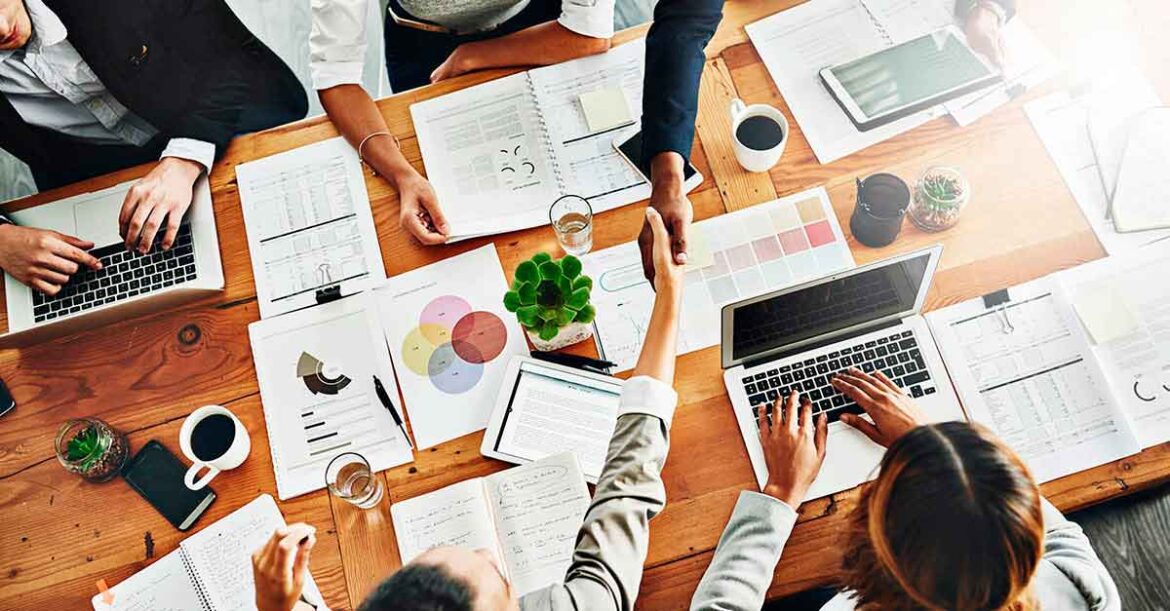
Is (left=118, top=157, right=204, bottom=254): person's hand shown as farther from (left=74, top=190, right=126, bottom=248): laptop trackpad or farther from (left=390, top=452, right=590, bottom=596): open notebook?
(left=390, top=452, right=590, bottom=596): open notebook

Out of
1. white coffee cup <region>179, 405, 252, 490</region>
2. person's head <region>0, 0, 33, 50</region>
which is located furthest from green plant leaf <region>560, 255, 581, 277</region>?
person's head <region>0, 0, 33, 50</region>

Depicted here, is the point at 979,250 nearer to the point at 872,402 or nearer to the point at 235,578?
the point at 872,402

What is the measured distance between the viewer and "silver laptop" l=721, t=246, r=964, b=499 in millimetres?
1149

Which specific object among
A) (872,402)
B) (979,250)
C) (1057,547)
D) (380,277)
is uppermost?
(380,277)

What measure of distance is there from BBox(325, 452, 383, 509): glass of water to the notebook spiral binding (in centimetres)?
25

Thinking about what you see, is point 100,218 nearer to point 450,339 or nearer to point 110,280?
point 110,280

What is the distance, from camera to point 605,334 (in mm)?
1281

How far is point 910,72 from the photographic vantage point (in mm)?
1400

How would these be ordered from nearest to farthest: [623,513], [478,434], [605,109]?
[623,513] < [478,434] < [605,109]

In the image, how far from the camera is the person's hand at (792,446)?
1.13 meters

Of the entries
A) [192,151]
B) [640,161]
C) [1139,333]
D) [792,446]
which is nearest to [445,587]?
[792,446]

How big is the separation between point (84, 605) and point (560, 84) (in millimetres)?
1280

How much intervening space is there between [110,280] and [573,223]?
90 cm

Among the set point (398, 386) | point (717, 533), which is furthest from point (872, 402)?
point (398, 386)
